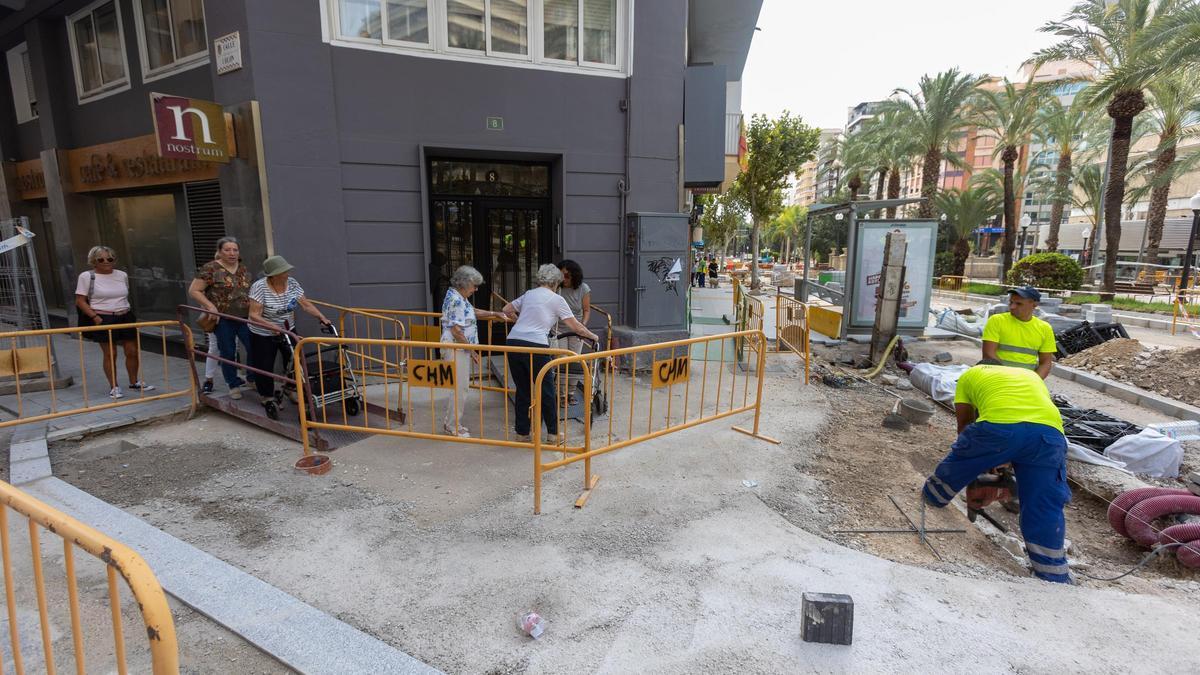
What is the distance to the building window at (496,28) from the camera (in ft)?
23.7

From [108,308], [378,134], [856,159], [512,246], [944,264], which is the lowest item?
[944,264]

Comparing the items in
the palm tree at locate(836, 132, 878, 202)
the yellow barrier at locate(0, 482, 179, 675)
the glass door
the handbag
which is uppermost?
the palm tree at locate(836, 132, 878, 202)

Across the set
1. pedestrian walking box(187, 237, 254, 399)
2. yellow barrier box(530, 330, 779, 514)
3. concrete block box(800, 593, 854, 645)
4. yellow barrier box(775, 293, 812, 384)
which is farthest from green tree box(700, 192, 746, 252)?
concrete block box(800, 593, 854, 645)

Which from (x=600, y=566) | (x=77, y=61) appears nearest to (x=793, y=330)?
(x=600, y=566)

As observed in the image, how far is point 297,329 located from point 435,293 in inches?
75.9

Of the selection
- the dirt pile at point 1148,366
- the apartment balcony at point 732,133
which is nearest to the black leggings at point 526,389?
the dirt pile at point 1148,366

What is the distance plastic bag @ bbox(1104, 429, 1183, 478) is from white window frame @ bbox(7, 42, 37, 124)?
57.7 feet

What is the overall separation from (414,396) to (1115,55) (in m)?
24.6

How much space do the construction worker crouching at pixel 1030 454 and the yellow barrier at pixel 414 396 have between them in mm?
3012

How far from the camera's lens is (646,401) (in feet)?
22.9

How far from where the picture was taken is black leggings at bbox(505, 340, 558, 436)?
16.5 ft

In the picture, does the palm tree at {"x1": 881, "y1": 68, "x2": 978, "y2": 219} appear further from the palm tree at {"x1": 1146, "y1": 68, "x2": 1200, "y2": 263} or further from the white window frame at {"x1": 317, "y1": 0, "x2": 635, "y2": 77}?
the white window frame at {"x1": 317, "y1": 0, "x2": 635, "y2": 77}

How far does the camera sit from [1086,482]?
5.58m

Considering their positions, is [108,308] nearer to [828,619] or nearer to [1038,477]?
[828,619]
